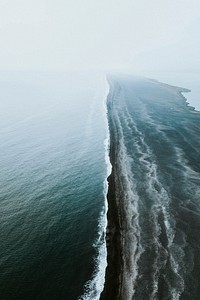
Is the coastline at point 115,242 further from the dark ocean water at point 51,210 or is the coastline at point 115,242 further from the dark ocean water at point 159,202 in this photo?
the dark ocean water at point 51,210

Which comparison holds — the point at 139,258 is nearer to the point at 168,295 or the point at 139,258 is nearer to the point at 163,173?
the point at 168,295

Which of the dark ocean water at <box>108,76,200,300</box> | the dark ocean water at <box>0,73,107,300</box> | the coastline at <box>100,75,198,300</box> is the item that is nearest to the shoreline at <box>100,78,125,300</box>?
the coastline at <box>100,75,198,300</box>

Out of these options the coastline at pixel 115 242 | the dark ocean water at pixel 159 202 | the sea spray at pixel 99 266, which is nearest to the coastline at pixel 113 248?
the coastline at pixel 115 242

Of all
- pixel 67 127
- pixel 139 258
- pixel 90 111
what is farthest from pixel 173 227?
pixel 90 111

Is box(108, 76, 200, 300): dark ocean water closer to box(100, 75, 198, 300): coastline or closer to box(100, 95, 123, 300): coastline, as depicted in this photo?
box(100, 75, 198, 300): coastline

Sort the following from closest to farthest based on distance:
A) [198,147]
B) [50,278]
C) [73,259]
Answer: [50,278] → [73,259] → [198,147]

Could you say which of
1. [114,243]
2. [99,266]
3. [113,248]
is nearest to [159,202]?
[114,243]
